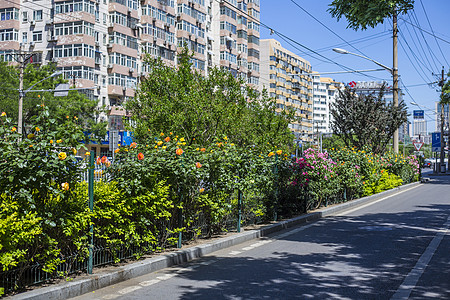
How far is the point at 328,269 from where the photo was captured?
25.0 feet

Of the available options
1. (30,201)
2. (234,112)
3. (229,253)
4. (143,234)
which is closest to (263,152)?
(229,253)

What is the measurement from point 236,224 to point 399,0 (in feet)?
19.3

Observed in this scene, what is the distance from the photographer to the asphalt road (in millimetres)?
6352

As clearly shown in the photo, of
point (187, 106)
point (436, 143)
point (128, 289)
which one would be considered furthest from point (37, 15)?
point (128, 289)

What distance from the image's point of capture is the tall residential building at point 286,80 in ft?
347

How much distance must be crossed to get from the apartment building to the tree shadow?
38175 millimetres

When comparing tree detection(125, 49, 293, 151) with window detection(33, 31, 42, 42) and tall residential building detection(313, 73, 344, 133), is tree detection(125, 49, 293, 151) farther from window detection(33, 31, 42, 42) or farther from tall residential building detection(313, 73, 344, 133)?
tall residential building detection(313, 73, 344, 133)

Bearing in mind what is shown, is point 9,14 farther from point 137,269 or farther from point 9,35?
point 137,269

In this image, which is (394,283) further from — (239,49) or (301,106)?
(301,106)

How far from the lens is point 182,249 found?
872 centimetres

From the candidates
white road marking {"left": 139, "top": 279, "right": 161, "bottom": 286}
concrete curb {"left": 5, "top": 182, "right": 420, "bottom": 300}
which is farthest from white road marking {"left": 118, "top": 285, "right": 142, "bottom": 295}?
concrete curb {"left": 5, "top": 182, "right": 420, "bottom": 300}

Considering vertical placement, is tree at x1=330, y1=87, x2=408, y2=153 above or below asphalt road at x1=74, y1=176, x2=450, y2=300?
above

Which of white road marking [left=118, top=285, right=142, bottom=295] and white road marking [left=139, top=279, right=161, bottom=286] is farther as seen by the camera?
white road marking [left=139, top=279, right=161, bottom=286]

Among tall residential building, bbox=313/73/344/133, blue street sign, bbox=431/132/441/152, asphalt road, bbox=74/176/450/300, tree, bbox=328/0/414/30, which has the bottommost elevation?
asphalt road, bbox=74/176/450/300
